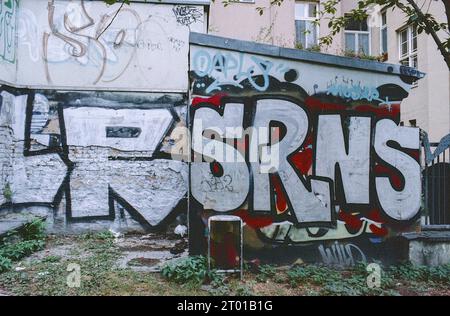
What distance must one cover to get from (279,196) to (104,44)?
5357 mm

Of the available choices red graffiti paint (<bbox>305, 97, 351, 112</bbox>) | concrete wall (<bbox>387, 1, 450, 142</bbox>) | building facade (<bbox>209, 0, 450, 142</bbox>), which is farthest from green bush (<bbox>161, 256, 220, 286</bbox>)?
concrete wall (<bbox>387, 1, 450, 142</bbox>)

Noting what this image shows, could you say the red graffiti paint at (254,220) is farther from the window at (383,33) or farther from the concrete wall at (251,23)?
the window at (383,33)

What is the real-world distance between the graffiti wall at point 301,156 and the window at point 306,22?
9.81 m

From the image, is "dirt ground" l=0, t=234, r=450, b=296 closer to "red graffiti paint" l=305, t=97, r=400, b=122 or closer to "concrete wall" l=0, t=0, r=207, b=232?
"concrete wall" l=0, t=0, r=207, b=232

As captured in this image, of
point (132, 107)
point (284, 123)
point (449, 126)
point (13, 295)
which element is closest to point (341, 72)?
point (284, 123)

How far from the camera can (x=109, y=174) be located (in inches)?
336

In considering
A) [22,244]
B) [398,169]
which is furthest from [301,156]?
[22,244]

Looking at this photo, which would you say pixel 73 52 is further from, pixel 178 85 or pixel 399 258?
pixel 399 258

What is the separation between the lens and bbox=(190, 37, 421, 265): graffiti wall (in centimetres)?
605

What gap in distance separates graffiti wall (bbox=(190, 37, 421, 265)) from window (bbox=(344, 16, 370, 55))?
11.4 meters

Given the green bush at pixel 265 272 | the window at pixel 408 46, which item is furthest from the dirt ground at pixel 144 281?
the window at pixel 408 46

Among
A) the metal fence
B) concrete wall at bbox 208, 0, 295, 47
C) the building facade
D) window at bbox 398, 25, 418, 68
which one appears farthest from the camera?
concrete wall at bbox 208, 0, 295, 47
